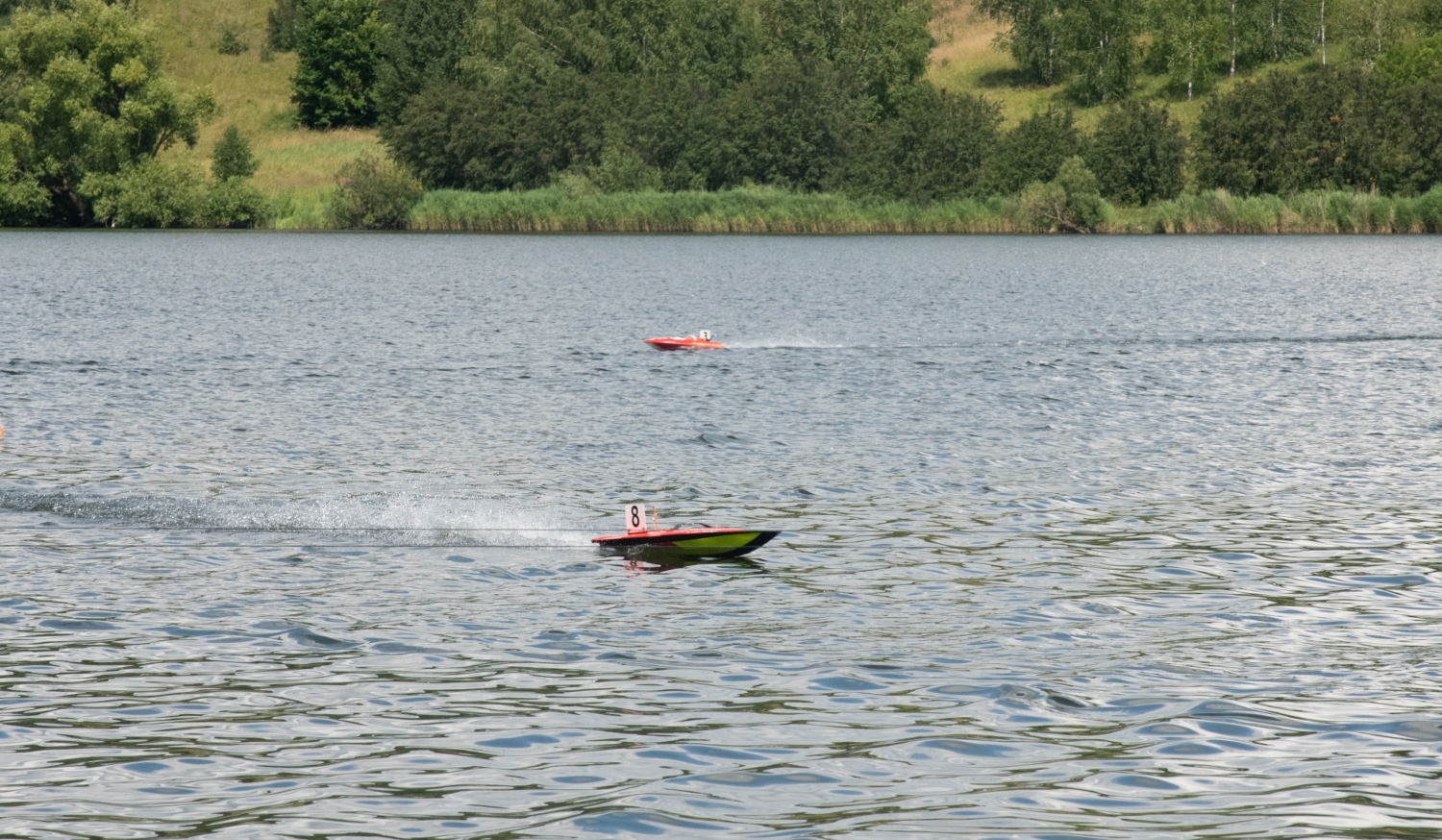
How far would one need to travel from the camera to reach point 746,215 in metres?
138

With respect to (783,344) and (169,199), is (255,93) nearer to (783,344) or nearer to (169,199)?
(169,199)

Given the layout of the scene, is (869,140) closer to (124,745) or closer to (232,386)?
(232,386)

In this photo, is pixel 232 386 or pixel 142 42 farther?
pixel 142 42

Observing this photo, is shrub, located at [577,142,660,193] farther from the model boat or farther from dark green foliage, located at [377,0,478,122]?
the model boat

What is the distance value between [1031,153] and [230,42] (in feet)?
326

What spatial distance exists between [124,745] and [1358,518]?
15.9m

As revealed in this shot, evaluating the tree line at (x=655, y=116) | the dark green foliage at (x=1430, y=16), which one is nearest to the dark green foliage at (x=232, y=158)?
Answer: the tree line at (x=655, y=116)

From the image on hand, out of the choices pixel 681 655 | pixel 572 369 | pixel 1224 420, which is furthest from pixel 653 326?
pixel 681 655

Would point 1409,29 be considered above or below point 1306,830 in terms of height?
above

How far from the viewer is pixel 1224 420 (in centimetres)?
3241

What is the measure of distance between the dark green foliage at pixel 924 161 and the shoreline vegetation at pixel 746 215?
Result: 1538 mm

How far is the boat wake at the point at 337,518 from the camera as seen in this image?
69.3 feet

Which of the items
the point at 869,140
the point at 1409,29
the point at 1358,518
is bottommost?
the point at 1358,518

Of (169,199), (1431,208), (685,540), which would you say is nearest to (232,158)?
(169,199)
